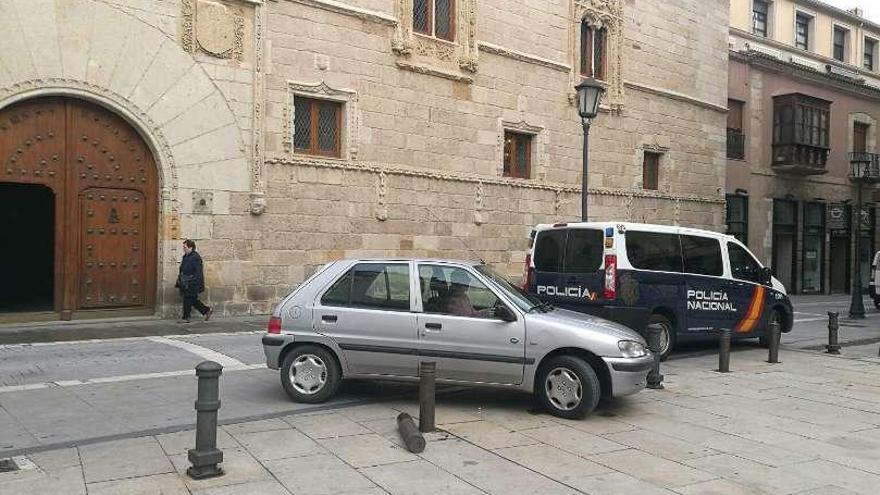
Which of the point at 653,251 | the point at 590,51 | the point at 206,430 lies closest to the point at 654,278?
the point at 653,251

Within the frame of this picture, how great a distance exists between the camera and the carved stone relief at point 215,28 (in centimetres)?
1417

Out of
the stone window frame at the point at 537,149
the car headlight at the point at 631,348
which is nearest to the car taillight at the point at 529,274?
the car headlight at the point at 631,348

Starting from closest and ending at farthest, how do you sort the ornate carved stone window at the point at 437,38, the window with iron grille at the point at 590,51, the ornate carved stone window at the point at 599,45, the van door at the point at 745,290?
the van door at the point at 745,290 → the ornate carved stone window at the point at 437,38 → the ornate carved stone window at the point at 599,45 → the window with iron grille at the point at 590,51

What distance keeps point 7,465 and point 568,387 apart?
4.77 metres

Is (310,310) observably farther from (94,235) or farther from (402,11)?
(402,11)

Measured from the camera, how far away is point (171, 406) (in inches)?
286

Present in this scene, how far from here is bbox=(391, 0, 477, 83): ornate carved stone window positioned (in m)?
17.3

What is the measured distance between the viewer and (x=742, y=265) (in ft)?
40.0

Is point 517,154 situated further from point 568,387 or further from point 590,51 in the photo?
point 568,387

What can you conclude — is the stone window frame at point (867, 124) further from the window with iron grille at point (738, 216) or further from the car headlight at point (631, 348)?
the car headlight at point (631, 348)

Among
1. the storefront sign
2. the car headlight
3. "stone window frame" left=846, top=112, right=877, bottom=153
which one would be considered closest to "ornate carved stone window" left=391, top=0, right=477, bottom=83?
the car headlight

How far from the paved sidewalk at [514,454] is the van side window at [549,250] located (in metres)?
3.69

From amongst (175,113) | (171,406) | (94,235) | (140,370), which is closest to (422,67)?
(175,113)

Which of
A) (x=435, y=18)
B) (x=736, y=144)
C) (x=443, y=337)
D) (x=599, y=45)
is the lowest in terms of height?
(x=443, y=337)
